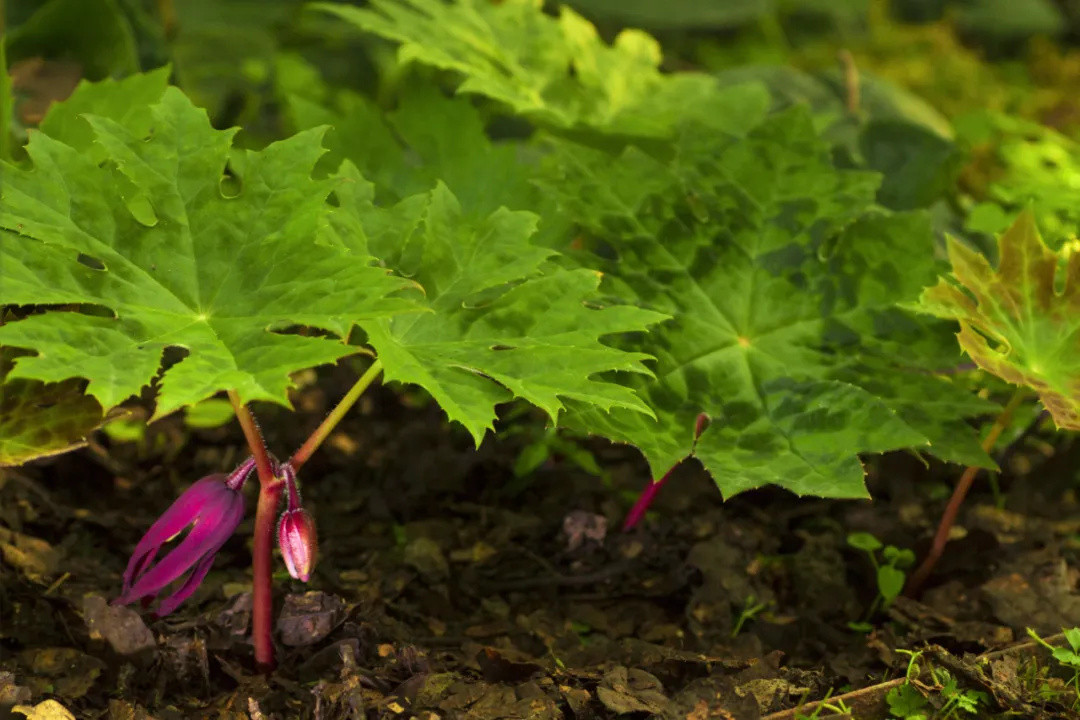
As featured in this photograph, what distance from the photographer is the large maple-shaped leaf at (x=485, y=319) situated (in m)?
1.16

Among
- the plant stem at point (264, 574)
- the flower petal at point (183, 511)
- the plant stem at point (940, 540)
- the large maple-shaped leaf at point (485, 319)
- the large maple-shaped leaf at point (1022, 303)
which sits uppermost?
the large maple-shaped leaf at point (485, 319)

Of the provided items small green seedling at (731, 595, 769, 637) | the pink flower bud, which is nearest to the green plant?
the pink flower bud

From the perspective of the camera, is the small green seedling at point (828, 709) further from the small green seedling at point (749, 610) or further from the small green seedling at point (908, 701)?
the small green seedling at point (749, 610)

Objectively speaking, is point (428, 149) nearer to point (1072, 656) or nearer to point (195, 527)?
point (195, 527)

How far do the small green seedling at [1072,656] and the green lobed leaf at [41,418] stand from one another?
1.20m

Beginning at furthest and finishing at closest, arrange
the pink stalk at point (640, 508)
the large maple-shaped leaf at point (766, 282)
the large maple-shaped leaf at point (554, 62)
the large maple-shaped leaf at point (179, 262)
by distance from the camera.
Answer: the large maple-shaped leaf at point (554, 62)
the pink stalk at point (640, 508)
the large maple-shaped leaf at point (766, 282)
the large maple-shaped leaf at point (179, 262)

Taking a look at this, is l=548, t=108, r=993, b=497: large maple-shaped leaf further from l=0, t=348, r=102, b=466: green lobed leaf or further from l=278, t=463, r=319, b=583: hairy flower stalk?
l=0, t=348, r=102, b=466: green lobed leaf

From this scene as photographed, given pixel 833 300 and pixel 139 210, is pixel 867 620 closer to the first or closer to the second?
pixel 833 300

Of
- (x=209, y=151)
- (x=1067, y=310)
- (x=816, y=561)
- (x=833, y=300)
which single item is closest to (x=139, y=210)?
(x=209, y=151)

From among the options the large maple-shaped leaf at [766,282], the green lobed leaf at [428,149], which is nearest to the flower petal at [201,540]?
the large maple-shaped leaf at [766,282]

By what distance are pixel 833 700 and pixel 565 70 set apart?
4.04 ft

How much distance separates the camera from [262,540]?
1.23 m

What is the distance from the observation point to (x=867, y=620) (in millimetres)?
1513

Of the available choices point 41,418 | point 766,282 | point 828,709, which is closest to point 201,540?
point 41,418
